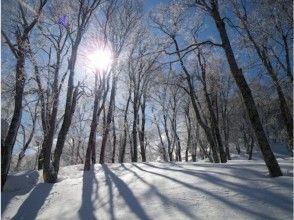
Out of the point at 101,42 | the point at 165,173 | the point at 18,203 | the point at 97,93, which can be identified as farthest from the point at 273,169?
the point at 101,42

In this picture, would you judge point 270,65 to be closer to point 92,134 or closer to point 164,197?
point 92,134

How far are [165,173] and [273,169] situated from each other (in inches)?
152

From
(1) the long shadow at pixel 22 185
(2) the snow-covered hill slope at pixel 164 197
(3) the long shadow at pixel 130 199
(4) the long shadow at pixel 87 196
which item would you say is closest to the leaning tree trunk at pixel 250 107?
(2) the snow-covered hill slope at pixel 164 197

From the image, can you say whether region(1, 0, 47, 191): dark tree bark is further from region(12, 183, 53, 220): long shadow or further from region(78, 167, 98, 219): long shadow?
region(78, 167, 98, 219): long shadow

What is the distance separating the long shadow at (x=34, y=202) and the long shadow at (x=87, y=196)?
144 centimetres

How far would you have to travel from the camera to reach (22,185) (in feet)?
46.5

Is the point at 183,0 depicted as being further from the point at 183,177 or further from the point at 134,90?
the point at 134,90

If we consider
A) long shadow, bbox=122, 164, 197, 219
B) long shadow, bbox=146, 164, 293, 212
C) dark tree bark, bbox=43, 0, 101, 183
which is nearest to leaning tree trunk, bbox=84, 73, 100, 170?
dark tree bark, bbox=43, 0, 101, 183

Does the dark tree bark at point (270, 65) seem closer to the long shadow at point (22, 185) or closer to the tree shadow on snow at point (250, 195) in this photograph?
the tree shadow on snow at point (250, 195)

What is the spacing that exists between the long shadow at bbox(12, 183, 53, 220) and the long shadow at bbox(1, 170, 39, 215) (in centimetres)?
56

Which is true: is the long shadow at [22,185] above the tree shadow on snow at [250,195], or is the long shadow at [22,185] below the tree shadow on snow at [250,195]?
above

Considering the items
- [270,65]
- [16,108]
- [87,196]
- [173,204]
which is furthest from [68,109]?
[270,65]

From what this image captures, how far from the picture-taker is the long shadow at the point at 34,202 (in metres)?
10.1

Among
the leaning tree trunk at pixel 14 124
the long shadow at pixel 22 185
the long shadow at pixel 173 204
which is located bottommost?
the long shadow at pixel 173 204
